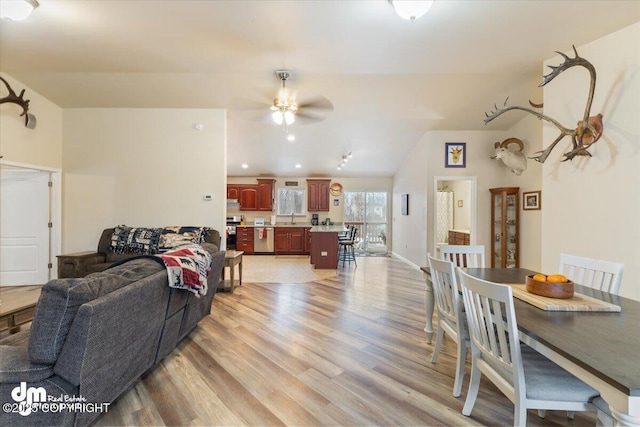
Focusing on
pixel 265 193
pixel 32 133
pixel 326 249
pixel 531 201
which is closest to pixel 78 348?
pixel 32 133

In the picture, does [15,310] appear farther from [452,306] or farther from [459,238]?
[459,238]

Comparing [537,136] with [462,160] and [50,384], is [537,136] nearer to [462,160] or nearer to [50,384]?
[462,160]

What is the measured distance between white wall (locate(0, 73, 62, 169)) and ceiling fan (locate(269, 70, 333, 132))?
375 cm

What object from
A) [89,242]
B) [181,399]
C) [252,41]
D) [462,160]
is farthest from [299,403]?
[462,160]

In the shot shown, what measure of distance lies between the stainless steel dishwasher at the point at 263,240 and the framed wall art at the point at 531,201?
594 centimetres

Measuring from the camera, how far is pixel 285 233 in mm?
7762

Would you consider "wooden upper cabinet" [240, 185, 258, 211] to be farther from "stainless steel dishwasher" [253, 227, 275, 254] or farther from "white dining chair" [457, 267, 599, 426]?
"white dining chair" [457, 267, 599, 426]

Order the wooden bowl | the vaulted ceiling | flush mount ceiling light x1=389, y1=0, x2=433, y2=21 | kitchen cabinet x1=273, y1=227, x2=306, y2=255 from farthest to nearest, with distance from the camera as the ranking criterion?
kitchen cabinet x1=273, y1=227, x2=306, y2=255 < the vaulted ceiling < flush mount ceiling light x1=389, y1=0, x2=433, y2=21 < the wooden bowl

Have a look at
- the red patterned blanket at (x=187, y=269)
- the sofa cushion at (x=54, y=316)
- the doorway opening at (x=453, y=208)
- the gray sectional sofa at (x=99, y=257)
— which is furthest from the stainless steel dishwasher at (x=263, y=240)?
the sofa cushion at (x=54, y=316)

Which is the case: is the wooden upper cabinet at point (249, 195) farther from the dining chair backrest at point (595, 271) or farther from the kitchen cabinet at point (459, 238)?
the dining chair backrest at point (595, 271)

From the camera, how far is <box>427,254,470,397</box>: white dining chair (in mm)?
1794

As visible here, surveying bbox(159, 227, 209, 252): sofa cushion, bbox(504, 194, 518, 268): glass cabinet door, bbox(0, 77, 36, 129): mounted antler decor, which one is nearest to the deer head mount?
bbox(504, 194, 518, 268): glass cabinet door

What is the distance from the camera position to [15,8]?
203 centimetres

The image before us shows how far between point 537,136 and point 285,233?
5998mm
